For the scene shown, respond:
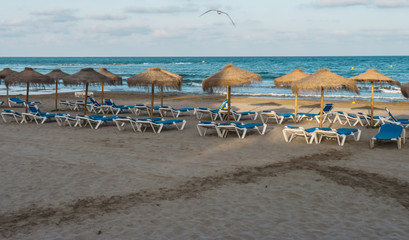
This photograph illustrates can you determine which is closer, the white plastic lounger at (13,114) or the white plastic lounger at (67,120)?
the white plastic lounger at (67,120)

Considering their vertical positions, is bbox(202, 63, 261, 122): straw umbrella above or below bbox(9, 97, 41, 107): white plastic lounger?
above

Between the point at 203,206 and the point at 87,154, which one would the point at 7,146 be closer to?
the point at 87,154

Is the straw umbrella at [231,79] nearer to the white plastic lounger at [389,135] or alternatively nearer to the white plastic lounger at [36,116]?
the white plastic lounger at [389,135]

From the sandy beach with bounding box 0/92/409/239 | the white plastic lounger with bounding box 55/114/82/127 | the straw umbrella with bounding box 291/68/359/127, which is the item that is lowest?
the sandy beach with bounding box 0/92/409/239

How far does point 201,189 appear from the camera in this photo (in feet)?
19.2

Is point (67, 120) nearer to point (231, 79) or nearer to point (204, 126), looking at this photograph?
point (204, 126)

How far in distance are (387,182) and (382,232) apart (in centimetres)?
200

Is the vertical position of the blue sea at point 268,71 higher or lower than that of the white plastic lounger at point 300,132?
higher

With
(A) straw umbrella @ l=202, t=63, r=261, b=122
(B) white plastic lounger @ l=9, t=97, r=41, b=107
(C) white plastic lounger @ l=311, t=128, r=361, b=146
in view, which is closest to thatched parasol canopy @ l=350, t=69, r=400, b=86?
(C) white plastic lounger @ l=311, t=128, r=361, b=146

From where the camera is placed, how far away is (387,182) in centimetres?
614

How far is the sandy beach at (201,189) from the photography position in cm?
448

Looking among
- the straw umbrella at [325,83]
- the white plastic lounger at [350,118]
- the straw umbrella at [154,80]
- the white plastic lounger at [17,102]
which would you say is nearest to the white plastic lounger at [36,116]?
the straw umbrella at [154,80]

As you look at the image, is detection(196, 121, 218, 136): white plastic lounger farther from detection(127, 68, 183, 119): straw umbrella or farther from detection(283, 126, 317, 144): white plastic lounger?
detection(283, 126, 317, 144): white plastic lounger

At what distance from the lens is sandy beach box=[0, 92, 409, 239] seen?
4477 mm
